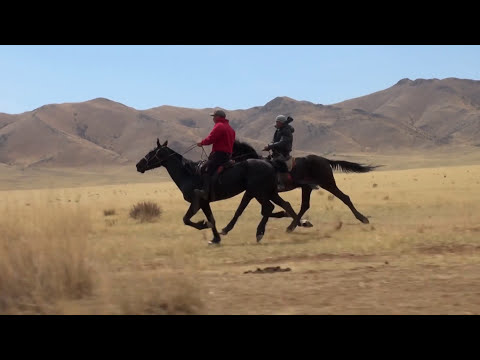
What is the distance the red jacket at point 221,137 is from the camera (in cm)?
1193

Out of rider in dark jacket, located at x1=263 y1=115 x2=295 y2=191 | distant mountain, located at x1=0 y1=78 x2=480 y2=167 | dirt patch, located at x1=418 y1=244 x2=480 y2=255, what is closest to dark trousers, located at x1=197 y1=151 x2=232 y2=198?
rider in dark jacket, located at x1=263 y1=115 x2=295 y2=191

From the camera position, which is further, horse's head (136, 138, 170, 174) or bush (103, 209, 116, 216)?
bush (103, 209, 116, 216)

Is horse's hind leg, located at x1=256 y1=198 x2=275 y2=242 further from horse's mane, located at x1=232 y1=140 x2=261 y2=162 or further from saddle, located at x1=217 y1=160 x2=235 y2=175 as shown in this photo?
horse's mane, located at x1=232 y1=140 x2=261 y2=162

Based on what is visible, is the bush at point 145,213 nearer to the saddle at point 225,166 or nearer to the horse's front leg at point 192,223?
the horse's front leg at point 192,223

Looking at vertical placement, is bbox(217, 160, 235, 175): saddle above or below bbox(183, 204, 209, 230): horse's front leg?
above

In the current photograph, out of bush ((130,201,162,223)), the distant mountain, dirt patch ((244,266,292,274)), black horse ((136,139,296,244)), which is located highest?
the distant mountain

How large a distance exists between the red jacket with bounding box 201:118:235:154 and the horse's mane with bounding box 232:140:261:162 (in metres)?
1.09

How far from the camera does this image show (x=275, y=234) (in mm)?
13844

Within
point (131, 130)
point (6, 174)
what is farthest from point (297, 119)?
point (6, 174)

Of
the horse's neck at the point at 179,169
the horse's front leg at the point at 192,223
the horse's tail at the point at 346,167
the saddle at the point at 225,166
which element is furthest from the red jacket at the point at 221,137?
the horse's tail at the point at 346,167

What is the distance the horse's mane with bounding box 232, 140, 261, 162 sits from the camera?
13.4 metres

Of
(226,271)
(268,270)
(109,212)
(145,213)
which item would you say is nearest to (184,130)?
(109,212)
